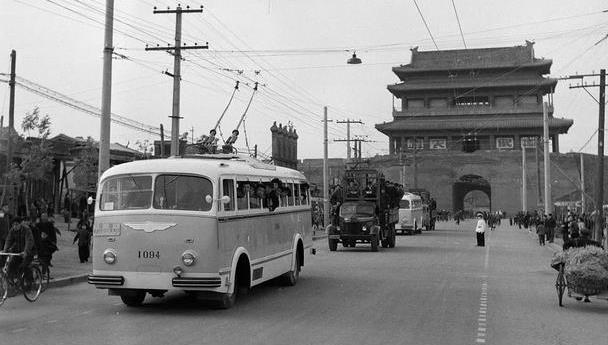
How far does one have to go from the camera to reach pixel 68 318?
412 inches

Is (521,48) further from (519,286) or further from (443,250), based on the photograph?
(519,286)

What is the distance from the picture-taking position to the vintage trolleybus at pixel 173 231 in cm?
1070

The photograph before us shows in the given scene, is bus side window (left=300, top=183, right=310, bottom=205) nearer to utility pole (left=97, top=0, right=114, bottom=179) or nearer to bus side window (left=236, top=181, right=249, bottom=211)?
bus side window (left=236, top=181, right=249, bottom=211)

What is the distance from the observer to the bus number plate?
10.7m

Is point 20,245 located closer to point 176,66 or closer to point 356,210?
point 176,66

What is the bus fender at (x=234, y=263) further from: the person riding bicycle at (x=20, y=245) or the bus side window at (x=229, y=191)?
the person riding bicycle at (x=20, y=245)

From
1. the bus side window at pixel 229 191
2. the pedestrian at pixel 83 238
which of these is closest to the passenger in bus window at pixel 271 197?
the bus side window at pixel 229 191

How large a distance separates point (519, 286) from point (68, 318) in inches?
403

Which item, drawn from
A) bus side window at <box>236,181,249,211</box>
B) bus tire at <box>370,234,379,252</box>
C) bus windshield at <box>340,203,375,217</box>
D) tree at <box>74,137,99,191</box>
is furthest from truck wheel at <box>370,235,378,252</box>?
tree at <box>74,137,99,191</box>

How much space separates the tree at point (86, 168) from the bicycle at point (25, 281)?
29.0 m

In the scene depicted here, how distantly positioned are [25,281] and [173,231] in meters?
3.50

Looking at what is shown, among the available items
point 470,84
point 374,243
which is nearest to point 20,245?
point 374,243

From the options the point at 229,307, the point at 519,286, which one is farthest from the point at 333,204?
the point at 229,307

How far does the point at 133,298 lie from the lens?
38.0 feet
